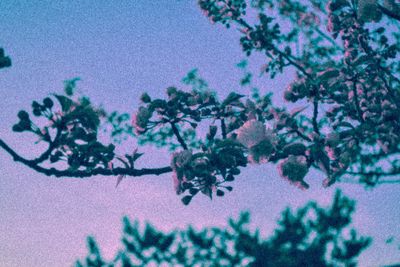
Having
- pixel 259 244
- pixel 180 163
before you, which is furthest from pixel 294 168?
pixel 259 244

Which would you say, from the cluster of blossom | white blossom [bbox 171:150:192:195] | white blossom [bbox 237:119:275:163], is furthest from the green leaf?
the cluster of blossom

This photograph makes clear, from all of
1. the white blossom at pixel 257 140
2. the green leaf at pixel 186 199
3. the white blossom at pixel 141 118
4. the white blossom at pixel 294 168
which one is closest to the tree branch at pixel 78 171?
the green leaf at pixel 186 199

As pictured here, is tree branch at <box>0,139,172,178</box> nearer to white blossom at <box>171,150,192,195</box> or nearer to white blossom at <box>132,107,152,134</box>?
white blossom at <box>171,150,192,195</box>

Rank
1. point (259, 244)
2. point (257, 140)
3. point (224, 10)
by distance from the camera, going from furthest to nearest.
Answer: point (259, 244)
point (224, 10)
point (257, 140)

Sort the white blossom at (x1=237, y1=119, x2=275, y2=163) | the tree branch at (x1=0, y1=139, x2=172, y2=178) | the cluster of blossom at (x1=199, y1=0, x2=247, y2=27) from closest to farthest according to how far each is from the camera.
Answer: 1. the tree branch at (x1=0, y1=139, x2=172, y2=178)
2. the white blossom at (x1=237, y1=119, x2=275, y2=163)
3. the cluster of blossom at (x1=199, y1=0, x2=247, y2=27)

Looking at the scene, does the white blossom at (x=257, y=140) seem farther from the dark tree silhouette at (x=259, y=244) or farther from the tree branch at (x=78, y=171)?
the dark tree silhouette at (x=259, y=244)

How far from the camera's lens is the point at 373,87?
13.4 feet

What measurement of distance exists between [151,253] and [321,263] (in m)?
5.97

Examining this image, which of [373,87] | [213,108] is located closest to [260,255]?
[373,87]

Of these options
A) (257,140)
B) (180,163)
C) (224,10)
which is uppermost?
(224,10)

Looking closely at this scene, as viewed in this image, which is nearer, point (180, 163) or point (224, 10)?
point (180, 163)

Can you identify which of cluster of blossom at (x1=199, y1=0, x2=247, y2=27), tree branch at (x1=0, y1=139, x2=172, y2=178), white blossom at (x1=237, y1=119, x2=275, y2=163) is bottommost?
A: tree branch at (x1=0, y1=139, x2=172, y2=178)

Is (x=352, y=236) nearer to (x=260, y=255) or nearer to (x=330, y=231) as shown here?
(x=330, y=231)

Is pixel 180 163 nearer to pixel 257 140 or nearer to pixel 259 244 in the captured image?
pixel 257 140
